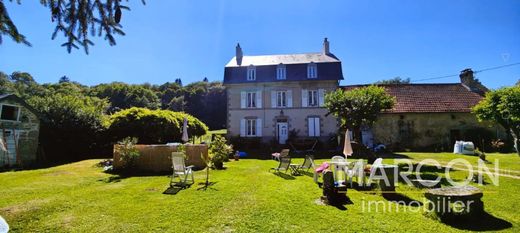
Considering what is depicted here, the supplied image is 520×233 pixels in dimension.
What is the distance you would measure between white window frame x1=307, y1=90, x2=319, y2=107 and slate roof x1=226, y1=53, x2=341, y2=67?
2581 millimetres

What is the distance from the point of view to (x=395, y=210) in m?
5.91

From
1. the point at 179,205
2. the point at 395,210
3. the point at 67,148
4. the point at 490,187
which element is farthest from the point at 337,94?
the point at 67,148

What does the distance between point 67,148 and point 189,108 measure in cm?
3779

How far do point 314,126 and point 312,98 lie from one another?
2221 mm

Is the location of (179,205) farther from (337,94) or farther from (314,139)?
(314,139)

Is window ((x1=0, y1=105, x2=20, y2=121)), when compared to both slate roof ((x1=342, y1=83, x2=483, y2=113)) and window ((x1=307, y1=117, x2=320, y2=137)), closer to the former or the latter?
window ((x1=307, y1=117, x2=320, y2=137))

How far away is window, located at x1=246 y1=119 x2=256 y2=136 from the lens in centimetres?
2297

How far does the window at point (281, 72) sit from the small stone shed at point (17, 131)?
15.9 metres

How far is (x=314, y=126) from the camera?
2244cm

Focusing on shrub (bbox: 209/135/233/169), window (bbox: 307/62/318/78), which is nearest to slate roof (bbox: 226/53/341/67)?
window (bbox: 307/62/318/78)

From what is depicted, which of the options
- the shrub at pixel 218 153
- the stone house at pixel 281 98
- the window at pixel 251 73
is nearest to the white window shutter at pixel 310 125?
the stone house at pixel 281 98

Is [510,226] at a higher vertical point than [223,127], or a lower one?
lower

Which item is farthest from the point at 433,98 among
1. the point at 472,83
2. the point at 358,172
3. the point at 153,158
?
the point at 153,158

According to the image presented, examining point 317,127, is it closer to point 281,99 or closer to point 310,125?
point 310,125
